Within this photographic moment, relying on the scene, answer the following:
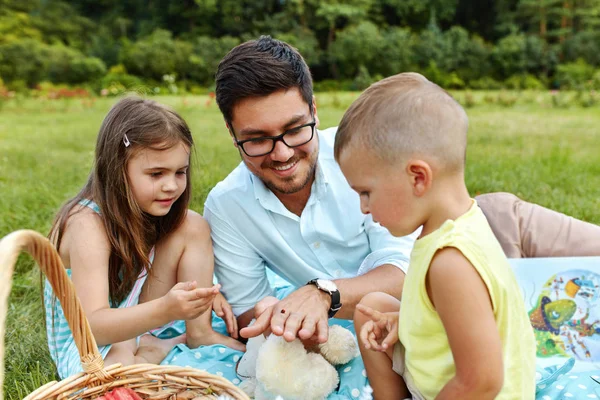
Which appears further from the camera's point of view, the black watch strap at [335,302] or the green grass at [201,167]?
the green grass at [201,167]

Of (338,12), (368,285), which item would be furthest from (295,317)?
(338,12)

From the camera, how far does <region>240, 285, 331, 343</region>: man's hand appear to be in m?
1.77

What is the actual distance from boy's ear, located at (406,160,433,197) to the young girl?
801mm

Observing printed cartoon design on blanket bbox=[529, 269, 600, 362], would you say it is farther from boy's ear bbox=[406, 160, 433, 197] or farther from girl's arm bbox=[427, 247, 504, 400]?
boy's ear bbox=[406, 160, 433, 197]

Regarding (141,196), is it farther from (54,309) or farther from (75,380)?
(75,380)

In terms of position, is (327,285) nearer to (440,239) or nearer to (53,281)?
(440,239)

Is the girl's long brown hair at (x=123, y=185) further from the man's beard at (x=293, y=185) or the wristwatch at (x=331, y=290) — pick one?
the wristwatch at (x=331, y=290)

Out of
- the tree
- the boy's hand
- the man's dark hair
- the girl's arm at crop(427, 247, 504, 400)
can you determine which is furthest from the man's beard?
the tree

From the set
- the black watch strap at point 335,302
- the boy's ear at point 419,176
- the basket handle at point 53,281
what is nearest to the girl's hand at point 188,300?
the basket handle at point 53,281

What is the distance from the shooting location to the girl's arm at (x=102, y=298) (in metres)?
1.87

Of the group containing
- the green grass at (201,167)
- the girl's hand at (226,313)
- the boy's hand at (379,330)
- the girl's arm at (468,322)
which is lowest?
the green grass at (201,167)

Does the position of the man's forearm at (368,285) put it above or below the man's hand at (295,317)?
below

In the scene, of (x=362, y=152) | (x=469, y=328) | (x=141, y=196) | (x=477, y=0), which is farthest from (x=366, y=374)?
(x=477, y=0)

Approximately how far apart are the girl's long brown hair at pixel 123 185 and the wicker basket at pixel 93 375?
50cm
